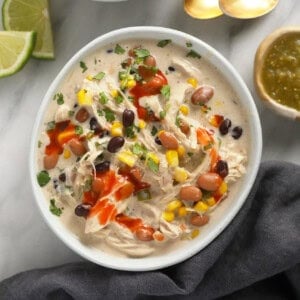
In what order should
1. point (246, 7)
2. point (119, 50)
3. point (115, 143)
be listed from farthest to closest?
point (246, 7)
point (119, 50)
point (115, 143)

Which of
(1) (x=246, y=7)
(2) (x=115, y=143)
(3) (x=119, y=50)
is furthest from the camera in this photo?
(1) (x=246, y=7)

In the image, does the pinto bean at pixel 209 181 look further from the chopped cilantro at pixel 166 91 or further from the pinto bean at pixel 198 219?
the chopped cilantro at pixel 166 91

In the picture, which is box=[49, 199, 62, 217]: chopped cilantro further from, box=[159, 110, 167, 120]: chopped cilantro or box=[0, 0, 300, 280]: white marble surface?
box=[159, 110, 167, 120]: chopped cilantro

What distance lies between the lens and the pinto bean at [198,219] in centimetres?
232

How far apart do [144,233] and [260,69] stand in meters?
0.61

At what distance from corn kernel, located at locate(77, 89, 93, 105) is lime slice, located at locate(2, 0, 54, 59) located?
30 cm

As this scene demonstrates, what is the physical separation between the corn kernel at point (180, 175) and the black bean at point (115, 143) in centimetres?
18

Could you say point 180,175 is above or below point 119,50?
below

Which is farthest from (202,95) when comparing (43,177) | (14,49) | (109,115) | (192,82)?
(14,49)

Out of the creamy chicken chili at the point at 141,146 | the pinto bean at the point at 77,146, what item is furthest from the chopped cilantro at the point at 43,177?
the pinto bean at the point at 77,146

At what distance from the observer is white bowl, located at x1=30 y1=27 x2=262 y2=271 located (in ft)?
7.52

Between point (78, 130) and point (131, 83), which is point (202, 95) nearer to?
point (131, 83)

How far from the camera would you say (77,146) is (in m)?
2.26

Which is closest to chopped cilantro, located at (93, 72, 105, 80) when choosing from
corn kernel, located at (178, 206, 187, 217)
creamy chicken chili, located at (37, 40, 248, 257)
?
creamy chicken chili, located at (37, 40, 248, 257)
